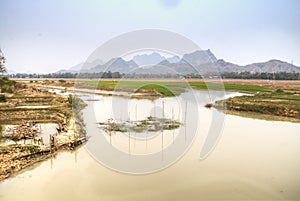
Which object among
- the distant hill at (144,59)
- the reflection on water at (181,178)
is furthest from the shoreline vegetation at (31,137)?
the distant hill at (144,59)

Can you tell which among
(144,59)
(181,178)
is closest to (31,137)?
(181,178)

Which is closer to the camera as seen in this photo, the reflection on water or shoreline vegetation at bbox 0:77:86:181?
the reflection on water

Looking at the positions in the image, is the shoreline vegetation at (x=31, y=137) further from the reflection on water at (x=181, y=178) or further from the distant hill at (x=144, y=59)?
the distant hill at (x=144, y=59)

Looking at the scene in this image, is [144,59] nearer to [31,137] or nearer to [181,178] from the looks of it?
[31,137]

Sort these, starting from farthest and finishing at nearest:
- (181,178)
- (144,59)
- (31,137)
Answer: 1. (144,59)
2. (31,137)
3. (181,178)

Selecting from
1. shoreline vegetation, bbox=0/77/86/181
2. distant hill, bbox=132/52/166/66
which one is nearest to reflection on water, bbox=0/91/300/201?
shoreline vegetation, bbox=0/77/86/181

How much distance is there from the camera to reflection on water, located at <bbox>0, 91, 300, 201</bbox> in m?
5.84

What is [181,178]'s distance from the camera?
670 centimetres

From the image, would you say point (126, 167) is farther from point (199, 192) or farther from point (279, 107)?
point (279, 107)

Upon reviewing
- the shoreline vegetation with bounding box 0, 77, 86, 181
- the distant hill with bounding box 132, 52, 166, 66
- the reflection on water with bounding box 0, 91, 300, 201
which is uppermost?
the distant hill with bounding box 132, 52, 166, 66

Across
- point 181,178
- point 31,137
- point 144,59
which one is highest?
point 144,59

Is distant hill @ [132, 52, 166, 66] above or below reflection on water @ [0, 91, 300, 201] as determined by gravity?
above

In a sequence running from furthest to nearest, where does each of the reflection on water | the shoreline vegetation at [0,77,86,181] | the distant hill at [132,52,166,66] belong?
the distant hill at [132,52,166,66]
the shoreline vegetation at [0,77,86,181]
the reflection on water

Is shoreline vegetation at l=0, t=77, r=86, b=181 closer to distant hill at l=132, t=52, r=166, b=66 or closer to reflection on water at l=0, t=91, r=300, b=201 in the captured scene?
reflection on water at l=0, t=91, r=300, b=201
